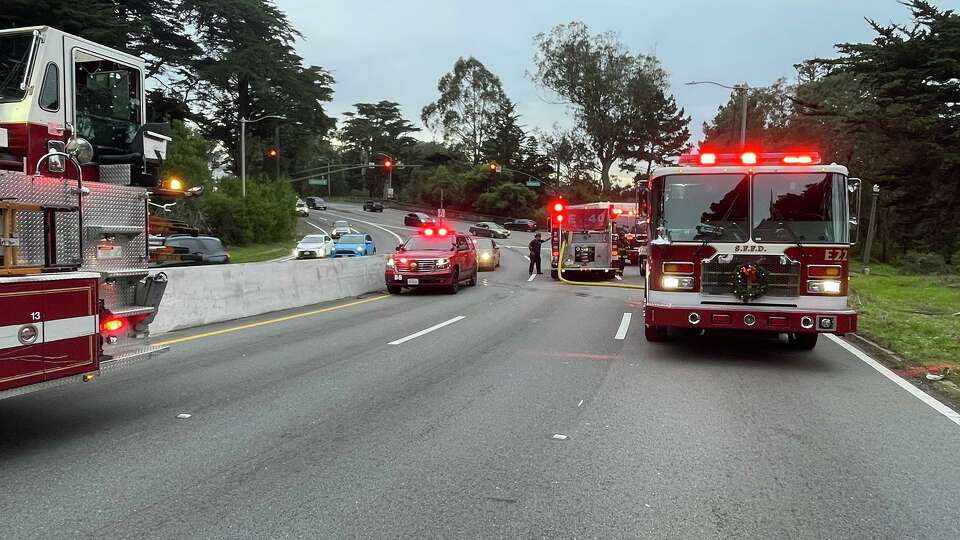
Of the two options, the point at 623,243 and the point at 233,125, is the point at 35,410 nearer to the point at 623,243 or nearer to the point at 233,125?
the point at 623,243

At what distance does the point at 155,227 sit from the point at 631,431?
590 centimetres

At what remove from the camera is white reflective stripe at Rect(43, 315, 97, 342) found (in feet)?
16.3

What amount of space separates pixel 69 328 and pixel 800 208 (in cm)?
820

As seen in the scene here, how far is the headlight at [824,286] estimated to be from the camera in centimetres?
843

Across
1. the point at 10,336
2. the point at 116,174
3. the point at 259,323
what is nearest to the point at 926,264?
the point at 259,323

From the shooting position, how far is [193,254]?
21250mm

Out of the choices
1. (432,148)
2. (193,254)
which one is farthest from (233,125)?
(432,148)

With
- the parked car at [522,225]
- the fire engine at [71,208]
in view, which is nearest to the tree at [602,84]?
the parked car at [522,225]

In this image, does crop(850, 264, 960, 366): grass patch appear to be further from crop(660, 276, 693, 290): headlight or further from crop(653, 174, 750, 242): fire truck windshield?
crop(660, 276, 693, 290): headlight

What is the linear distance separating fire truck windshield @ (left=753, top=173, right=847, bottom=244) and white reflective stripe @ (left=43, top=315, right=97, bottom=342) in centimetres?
748

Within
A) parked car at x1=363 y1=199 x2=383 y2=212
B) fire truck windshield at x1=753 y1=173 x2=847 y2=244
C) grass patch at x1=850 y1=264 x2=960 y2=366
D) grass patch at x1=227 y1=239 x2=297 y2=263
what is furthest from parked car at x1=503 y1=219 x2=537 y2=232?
fire truck windshield at x1=753 y1=173 x2=847 y2=244

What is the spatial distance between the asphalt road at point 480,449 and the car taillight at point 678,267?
1175 millimetres

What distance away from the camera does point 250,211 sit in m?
46.0

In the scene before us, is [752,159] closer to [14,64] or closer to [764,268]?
[764,268]
